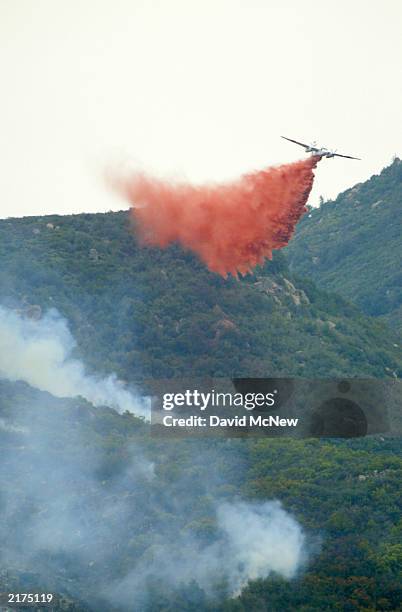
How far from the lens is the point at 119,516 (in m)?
101

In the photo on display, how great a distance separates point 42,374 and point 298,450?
18363 millimetres

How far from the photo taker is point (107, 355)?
12825 centimetres

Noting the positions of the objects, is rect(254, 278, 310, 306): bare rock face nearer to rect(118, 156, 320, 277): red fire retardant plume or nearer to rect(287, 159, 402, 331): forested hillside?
rect(118, 156, 320, 277): red fire retardant plume

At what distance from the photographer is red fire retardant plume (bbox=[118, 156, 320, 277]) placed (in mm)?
120000

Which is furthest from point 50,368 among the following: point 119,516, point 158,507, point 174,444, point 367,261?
point 367,261


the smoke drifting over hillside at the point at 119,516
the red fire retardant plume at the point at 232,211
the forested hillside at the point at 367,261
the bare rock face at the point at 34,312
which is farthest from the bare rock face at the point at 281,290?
the smoke drifting over hillside at the point at 119,516

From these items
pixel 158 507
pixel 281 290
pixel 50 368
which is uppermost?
pixel 281 290

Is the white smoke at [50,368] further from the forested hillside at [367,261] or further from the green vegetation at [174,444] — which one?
the forested hillside at [367,261]

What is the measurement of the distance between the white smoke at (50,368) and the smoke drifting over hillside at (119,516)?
3283 millimetres

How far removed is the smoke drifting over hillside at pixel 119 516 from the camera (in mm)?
94562

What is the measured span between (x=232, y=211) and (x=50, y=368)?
16.8 metres

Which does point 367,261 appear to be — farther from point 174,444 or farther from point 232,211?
point 174,444

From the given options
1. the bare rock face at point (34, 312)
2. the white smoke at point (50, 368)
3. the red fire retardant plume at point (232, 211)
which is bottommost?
the white smoke at point (50, 368)

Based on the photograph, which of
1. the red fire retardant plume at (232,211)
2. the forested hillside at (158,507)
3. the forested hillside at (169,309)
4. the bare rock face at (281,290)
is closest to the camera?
the forested hillside at (158,507)
